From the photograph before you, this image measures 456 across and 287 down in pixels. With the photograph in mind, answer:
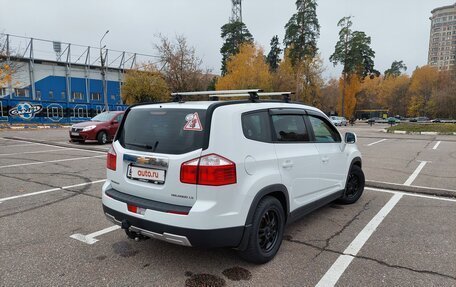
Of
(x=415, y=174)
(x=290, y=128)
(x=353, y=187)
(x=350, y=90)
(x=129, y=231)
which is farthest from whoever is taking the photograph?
A: (x=350, y=90)

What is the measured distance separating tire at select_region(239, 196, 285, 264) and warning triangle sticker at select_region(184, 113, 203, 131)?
1.00m

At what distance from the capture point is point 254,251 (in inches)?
127

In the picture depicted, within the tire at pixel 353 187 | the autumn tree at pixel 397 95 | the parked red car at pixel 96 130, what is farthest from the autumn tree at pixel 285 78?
the tire at pixel 353 187

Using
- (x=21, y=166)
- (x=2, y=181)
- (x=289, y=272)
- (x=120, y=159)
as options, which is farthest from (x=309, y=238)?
(x=21, y=166)

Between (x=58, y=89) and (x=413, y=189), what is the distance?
5349cm

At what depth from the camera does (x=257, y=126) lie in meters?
3.39

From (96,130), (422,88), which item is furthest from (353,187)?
(422,88)

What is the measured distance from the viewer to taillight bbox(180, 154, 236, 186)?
287cm

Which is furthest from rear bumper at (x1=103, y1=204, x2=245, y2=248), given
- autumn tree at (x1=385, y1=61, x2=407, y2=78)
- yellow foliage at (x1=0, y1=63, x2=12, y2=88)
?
autumn tree at (x1=385, y1=61, x2=407, y2=78)

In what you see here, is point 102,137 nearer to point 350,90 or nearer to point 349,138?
point 349,138

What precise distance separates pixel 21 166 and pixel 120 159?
6.99 m

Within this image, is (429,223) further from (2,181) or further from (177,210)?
(2,181)

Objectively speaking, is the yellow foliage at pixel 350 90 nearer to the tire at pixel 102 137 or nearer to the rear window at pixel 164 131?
the tire at pixel 102 137

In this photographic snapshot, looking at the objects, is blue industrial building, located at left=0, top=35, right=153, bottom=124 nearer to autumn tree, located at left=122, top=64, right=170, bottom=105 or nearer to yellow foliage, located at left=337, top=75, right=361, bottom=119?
autumn tree, located at left=122, top=64, right=170, bottom=105
